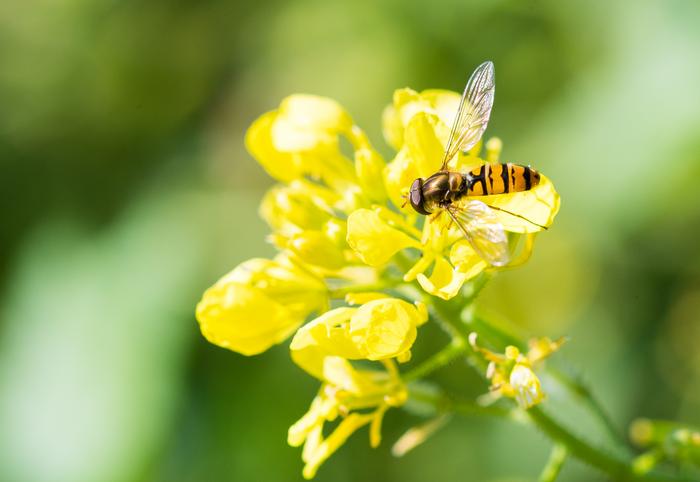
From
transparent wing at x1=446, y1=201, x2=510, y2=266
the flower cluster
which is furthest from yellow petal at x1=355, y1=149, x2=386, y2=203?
transparent wing at x1=446, y1=201, x2=510, y2=266

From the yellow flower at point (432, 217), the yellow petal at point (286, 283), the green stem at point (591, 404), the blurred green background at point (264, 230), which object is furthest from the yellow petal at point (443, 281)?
the blurred green background at point (264, 230)

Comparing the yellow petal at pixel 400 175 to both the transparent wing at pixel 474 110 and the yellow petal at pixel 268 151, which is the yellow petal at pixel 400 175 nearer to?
the transparent wing at pixel 474 110

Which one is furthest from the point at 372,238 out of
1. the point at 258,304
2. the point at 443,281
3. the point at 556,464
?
the point at 556,464

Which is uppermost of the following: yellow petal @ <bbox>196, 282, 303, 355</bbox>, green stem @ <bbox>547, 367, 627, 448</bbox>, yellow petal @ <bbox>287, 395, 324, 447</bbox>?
yellow petal @ <bbox>196, 282, 303, 355</bbox>

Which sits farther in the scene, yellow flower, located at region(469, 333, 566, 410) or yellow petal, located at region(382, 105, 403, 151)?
yellow petal, located at region(382, 105, 403, 151)

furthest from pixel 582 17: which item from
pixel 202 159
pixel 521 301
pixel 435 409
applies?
pixel 435 409

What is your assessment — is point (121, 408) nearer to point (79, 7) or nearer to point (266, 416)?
point (266, 416)

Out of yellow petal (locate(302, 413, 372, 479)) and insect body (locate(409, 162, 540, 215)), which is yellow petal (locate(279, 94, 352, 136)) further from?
yellow petal (locate(302, 413, 372, 479))
